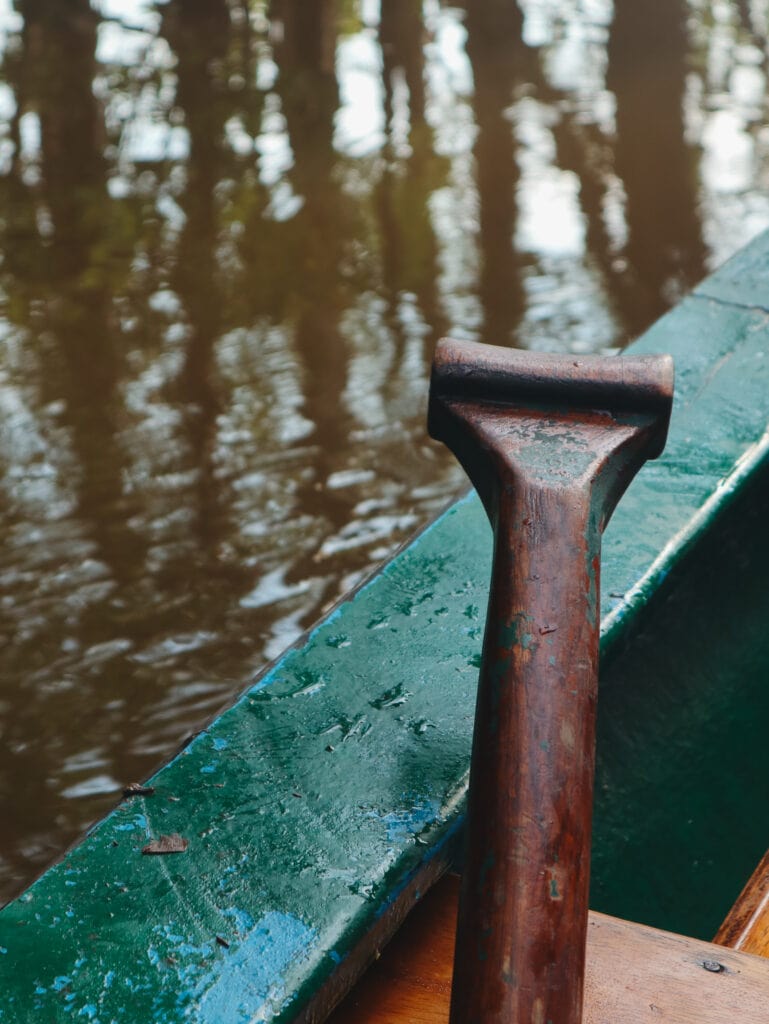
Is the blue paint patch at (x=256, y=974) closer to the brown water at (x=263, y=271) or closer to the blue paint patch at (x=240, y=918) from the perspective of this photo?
the blue paint patch at (x=240, y=918)

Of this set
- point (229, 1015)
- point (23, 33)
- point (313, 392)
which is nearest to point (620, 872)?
point (229, 1015)

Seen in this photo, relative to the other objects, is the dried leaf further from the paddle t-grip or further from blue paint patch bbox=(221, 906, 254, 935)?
the paddle t-grip

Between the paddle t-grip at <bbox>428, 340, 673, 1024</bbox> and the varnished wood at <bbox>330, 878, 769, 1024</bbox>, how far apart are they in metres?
0.15

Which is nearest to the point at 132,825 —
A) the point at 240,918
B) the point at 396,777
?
the point at 240,918

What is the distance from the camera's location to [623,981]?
94 centimetres

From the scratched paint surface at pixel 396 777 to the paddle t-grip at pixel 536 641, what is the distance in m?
0.18

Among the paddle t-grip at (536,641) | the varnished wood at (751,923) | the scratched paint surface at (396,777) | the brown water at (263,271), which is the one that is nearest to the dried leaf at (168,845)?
the scratched paint surface at (396,777)

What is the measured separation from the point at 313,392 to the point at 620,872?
1.73 metres

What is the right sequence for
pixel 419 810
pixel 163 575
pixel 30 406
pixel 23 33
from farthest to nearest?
pixel 23 33, pixel 30 406, pixel 163 575, pixel 419 810

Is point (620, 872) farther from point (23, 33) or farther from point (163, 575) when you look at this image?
point (23, 33)

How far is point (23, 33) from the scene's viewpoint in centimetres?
566

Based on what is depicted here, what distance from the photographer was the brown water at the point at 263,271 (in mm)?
2129

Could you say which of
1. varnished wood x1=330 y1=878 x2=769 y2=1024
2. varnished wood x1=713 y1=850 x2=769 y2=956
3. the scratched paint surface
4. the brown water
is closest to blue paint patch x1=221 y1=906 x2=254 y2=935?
the scratched paint surface

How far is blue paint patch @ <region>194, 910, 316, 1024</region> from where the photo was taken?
34.6 inches
